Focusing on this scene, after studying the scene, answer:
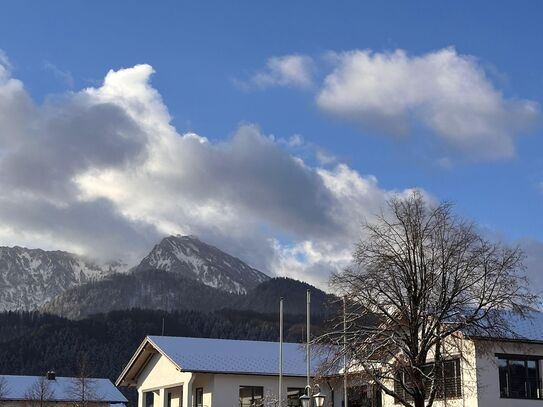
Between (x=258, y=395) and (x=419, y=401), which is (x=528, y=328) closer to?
(x=419, y=401)

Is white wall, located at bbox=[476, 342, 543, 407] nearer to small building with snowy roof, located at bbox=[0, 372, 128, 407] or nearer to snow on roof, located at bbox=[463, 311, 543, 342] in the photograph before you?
snow on roof, located at bbox=[463, 311, 543, 342]

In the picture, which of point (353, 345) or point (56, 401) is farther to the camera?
point (56, 401)

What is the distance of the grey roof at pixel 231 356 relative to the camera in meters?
51.8

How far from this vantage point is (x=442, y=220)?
35.7m

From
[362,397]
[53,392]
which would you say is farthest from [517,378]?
[53,392]

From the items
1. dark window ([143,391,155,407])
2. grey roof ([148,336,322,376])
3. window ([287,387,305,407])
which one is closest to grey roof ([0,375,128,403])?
dark window ([143,391,155,407])

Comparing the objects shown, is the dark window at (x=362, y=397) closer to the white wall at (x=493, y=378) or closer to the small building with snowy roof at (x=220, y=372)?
the small building with snowy roof at (x=220, y=372)

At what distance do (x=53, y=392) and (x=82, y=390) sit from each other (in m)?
11.3

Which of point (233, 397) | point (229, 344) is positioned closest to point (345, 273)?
point (233, 397)

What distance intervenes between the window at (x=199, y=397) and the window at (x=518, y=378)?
62.8 feet

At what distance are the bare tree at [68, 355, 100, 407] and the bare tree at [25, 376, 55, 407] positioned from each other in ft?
6.14

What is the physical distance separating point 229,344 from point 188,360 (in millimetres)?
6563

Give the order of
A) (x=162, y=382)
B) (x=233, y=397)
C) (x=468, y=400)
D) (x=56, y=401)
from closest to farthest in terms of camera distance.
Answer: (x=468, y=400) → (x=233, y=397) → (x=162, y=382) → (x=56, y=401)

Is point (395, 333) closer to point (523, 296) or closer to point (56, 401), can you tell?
point (523, 296)
